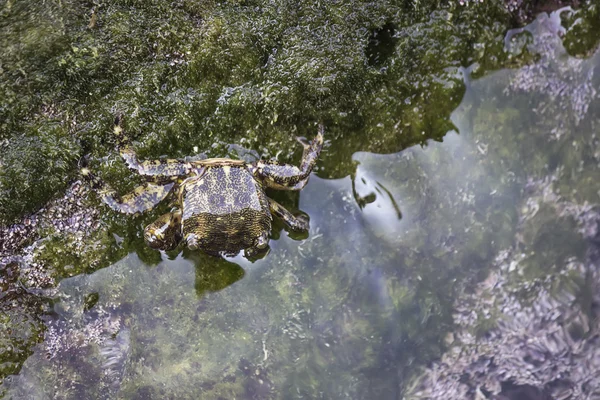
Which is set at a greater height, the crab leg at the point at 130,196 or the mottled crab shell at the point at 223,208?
the mottled crab shell at the point at 223,208

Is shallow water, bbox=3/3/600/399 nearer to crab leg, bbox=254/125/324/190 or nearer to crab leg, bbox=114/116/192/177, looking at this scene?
crab leg, bbox=254/125/324/190

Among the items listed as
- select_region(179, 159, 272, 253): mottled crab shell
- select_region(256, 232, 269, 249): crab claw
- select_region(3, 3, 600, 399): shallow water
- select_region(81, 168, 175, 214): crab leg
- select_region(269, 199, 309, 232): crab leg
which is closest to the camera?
select_region(179, 159, 272, 253): mottled crab shell

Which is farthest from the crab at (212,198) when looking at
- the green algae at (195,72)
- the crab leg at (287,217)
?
the green algae at (195,72)

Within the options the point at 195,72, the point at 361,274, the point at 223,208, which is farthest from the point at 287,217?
the point at 195,72

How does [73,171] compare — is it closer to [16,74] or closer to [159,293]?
[16,74]

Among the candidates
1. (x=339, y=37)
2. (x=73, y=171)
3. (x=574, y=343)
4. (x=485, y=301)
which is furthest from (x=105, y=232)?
(x=574, y=343)

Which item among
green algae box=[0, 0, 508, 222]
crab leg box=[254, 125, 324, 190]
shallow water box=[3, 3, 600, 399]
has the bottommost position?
shallow water box=[3, 3, 600, 399]

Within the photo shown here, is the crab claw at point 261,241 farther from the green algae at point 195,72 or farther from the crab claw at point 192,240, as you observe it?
the green algae at point 195,72

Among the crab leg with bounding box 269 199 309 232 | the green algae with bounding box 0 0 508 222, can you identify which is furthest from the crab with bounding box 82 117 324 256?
the green algae with bounding box 0 0 508 222
